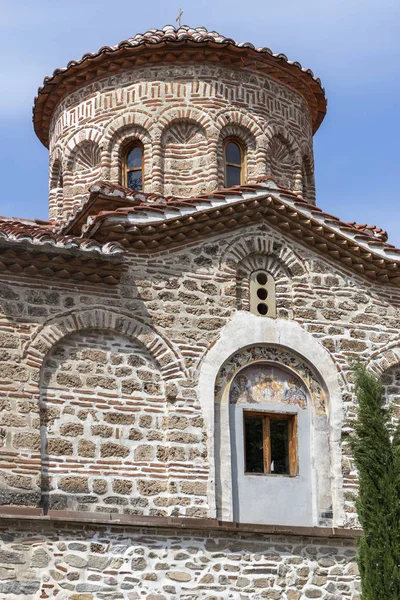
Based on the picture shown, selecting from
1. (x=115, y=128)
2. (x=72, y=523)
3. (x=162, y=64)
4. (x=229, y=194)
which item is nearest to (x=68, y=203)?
(x=115, y=128)

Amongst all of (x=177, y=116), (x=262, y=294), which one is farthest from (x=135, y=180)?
(x=262, y=294)

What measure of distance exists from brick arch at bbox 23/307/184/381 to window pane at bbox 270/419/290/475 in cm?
142

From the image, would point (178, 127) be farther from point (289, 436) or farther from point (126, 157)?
point (289, 436)

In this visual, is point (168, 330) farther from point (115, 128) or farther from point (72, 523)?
point (115, 128)

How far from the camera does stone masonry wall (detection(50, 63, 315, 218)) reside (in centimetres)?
1559

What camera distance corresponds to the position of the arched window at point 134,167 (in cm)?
1576

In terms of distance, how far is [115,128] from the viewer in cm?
1592

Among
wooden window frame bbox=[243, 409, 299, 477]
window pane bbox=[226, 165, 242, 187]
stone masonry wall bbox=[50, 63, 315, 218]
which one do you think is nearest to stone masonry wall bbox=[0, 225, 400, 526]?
wooden window frame bbox=[243, 409, 299, 477]

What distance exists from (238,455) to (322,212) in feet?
11.4

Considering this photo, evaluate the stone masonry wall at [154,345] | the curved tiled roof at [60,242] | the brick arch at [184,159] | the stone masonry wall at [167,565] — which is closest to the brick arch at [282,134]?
the brick arch at [184,159]

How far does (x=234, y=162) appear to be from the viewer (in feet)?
52.4

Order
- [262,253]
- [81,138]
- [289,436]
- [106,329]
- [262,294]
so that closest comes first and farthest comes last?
1. [106,329]
2. [289,436]
3. [262,294]
4. [262,253]
5. [81,138]

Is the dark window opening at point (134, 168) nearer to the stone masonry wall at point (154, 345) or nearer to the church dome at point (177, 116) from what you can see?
the church dome at point (177, 116)

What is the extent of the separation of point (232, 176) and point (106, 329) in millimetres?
4361
